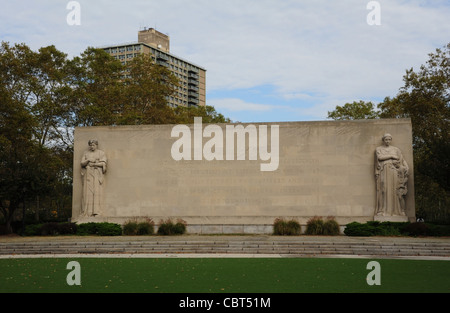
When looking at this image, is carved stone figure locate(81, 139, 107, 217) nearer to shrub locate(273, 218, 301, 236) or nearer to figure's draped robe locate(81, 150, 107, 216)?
figure's draped robe locate(81, 150, 107, 216)

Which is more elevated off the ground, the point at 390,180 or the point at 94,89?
the point at 94,89

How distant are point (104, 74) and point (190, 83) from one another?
108435 mm

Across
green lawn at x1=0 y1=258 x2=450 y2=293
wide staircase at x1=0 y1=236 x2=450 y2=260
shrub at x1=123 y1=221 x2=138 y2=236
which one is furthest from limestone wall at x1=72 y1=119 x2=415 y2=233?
green lawn at x1=0 y1=258 x2=450 y2=293

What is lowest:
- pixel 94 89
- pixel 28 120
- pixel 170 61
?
pixel 28 120

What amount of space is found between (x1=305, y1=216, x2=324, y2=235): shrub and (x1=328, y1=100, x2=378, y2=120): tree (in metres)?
30.9

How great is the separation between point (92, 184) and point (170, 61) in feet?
381

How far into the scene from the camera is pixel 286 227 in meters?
28.0

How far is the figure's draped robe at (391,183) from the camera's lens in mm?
27984

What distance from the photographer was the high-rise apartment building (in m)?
120

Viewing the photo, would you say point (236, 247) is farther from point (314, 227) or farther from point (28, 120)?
point (28, 120)

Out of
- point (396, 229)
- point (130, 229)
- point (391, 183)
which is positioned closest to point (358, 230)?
point (396, 229)
